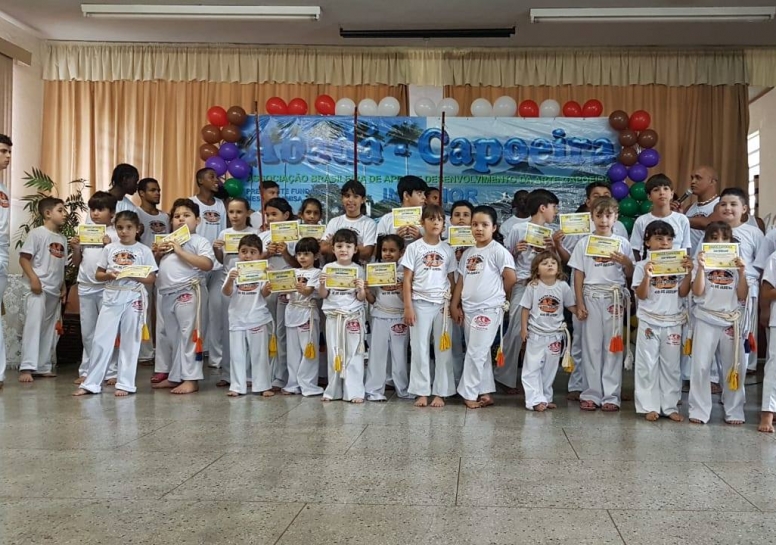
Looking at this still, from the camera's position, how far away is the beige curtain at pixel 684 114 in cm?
832

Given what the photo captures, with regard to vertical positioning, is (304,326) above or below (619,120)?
below

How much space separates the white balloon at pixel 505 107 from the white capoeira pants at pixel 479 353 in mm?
4028

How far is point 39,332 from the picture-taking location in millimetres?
5422

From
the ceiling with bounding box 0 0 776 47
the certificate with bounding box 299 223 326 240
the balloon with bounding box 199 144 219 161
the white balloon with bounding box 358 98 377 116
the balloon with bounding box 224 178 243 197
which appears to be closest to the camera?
the certificate with bounding box 299 223 326 240

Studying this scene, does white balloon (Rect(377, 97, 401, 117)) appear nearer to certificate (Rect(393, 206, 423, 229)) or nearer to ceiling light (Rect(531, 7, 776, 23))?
ceiling light (Rect(531, 7, 776, 23))

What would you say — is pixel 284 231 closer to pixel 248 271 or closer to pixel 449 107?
pixel 248 271

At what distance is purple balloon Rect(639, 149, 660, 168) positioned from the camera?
288 inches

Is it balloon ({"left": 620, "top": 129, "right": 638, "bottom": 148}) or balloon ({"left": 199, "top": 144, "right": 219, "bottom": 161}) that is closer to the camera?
balloon ({"left": 620, "top": 129, "right": 638, "bottom": 148})

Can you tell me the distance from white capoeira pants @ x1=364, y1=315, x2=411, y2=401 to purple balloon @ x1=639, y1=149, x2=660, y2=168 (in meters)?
4.00

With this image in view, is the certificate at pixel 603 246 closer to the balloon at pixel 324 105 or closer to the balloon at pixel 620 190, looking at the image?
the balloon at pixel 620 190

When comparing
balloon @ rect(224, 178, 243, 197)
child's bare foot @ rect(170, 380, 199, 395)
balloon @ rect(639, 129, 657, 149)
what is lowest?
child's bare foot @ rect(170, 380, 199, 395)

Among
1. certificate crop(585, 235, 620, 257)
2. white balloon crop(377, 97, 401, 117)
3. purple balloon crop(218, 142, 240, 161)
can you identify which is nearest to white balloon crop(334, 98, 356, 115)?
white balloon crop(377, 97, 401, 117)

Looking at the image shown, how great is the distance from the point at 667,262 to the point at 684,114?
17.1ft

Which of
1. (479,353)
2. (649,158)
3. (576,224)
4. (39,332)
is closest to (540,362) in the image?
(479,353)
